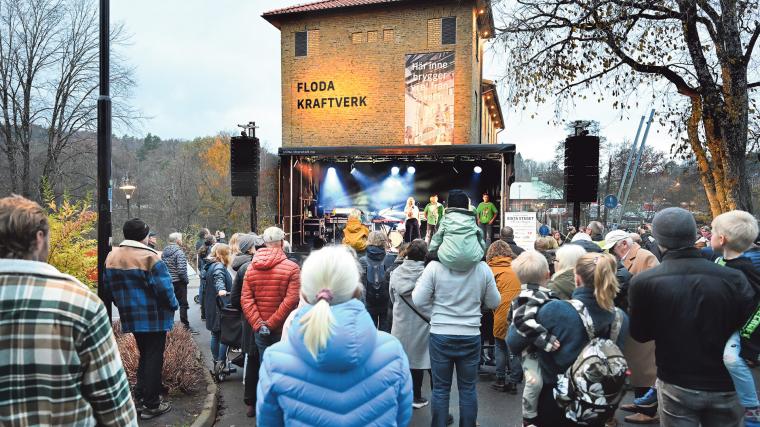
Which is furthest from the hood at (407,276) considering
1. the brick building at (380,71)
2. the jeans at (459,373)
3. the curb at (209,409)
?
the brick building at (380,71)

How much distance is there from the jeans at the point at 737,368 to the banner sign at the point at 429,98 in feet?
59.2

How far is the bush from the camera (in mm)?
5133

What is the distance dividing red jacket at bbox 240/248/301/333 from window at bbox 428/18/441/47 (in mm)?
18144

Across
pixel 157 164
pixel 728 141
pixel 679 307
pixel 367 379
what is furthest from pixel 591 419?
pixel 157 164

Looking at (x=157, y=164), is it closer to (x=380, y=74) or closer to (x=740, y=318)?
(x=380, y=74)

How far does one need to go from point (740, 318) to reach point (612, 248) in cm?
270

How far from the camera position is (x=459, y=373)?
3967 millimetres

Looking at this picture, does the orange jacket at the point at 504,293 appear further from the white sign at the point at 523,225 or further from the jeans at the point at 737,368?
the white sign at the point at 523,225

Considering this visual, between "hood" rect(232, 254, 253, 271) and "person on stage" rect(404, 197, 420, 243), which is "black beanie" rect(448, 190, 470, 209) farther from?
"person on stage" rect(404, 197, 420, 243)

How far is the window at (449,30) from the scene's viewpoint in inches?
803

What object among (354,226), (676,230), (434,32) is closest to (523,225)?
(354,226)

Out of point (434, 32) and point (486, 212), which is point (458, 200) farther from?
point (434, 32)

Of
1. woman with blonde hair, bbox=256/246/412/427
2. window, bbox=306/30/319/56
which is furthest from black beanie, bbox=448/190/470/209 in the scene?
window, bbox=306/30/319/56

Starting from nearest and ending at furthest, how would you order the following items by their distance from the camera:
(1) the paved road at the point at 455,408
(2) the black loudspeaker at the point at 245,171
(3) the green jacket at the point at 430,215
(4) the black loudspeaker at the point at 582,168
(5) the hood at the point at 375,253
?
(1) the paved road at the point at 455,408
(5) the hood at the point at 375,253
(4) the black loudspeaker at the point at 582,168
(2) the black loudspeaker at the point at 245,171
(3) the green jacket at the point at 430,215
